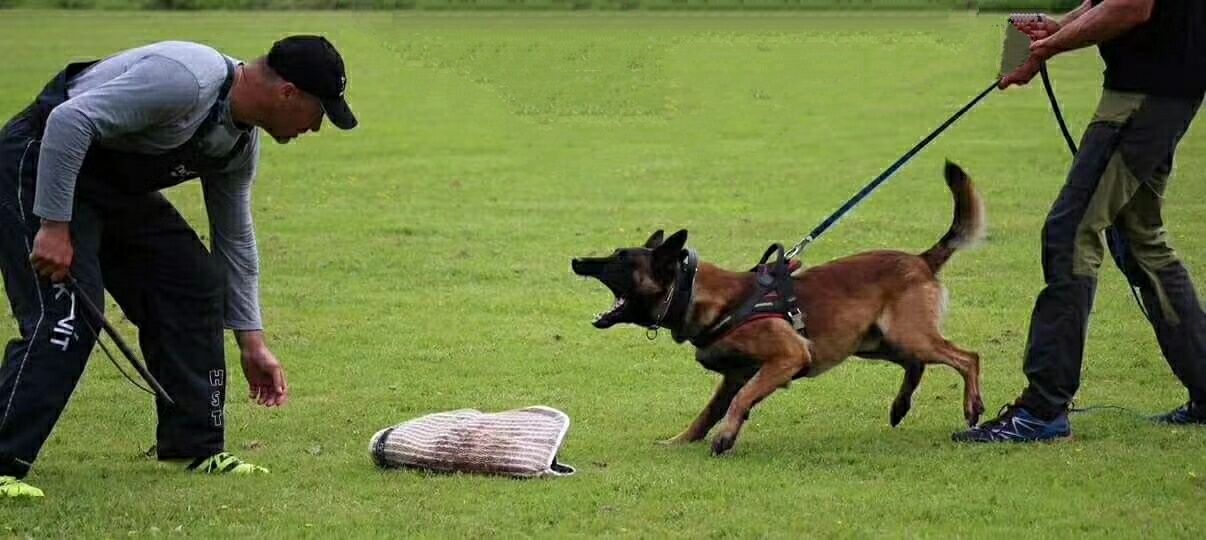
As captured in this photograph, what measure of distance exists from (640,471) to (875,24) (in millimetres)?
28438

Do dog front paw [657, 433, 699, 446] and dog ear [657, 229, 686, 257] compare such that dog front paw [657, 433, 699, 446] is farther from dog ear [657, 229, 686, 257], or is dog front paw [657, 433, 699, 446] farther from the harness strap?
dog ear [657, 229, 686, 257]

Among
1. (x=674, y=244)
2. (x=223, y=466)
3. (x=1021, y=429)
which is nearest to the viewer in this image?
(x=223, y=466)

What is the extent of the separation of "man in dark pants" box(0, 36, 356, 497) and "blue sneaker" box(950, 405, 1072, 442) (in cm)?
305

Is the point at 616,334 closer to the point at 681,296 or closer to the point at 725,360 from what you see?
the point at 725,360

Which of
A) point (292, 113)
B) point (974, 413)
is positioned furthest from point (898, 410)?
point (292, 113)

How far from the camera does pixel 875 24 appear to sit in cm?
3372

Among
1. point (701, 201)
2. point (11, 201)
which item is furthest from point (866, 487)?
point (701, 201)

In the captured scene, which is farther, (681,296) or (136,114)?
(681,296)

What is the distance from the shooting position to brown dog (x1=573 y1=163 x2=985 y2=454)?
23.4 feet

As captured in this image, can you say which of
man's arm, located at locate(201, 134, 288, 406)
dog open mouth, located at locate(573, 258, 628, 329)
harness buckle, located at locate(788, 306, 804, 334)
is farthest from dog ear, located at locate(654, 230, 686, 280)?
man's arm, located at locate(201, 134, 288, 406)

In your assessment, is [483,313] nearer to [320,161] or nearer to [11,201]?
[11,201]

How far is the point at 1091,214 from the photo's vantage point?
22.2 feet

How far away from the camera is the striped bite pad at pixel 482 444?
6.35 metres

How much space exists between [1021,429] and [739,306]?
4.39 ft
